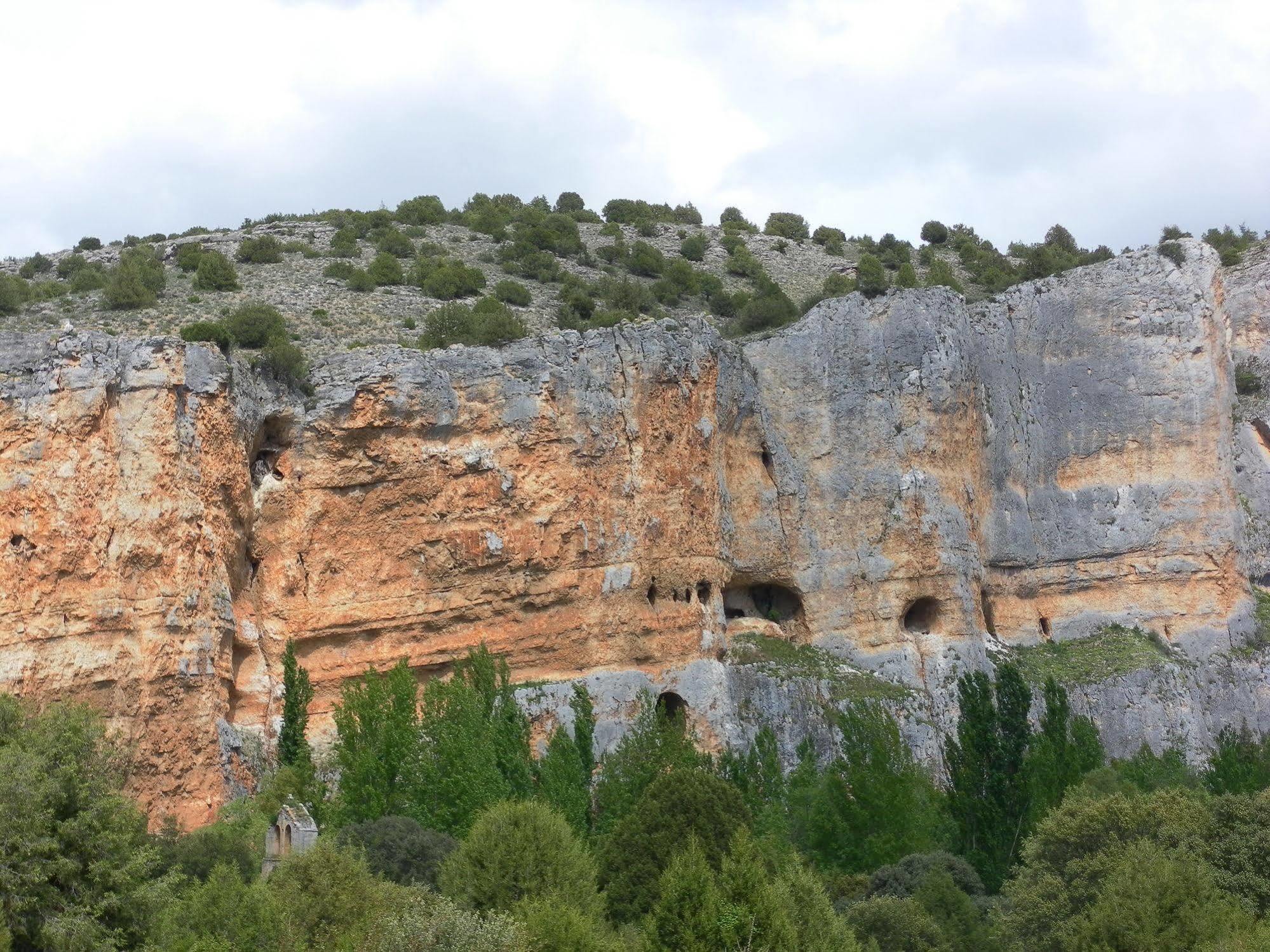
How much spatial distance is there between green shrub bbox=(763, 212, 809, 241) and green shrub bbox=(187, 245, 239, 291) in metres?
32.2

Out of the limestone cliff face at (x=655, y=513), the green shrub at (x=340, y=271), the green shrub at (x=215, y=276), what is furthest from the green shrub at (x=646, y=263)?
the green shrub at (x=215, y=276)

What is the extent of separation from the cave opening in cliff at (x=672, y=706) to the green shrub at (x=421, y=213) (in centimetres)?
3456

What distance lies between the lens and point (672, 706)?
43531 millimetres

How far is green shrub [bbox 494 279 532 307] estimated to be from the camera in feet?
183

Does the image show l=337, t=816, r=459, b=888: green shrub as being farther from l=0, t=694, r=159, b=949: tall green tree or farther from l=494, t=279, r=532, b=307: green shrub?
l=494, t=279, r=532, b=307: green shrub

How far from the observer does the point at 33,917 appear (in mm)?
23281

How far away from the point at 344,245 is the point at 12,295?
15.3 m

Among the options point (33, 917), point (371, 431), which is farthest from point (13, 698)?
point (371, 431)

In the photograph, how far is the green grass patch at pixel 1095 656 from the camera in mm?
47031

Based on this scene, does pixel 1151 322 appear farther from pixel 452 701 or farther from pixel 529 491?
pixel 452 701

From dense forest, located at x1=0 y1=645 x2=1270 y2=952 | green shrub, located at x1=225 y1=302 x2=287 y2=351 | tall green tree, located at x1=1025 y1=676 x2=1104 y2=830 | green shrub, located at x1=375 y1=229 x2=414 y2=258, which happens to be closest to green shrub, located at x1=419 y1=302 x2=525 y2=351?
green shrub, located at x1=225 y1=302 x2=287 y2=351

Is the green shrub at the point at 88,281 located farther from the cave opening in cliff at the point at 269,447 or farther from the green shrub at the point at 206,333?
the cave opening in cliff at the point at 269,447

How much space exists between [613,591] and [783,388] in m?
10.4

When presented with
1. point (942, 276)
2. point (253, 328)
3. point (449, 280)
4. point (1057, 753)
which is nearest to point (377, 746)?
point (253, 328)
